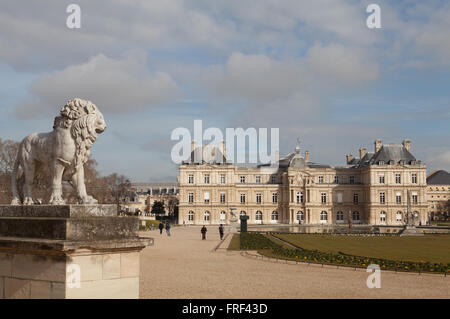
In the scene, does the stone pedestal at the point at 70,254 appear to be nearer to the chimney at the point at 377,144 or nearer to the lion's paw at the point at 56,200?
the lion's paw at the point at 56,200

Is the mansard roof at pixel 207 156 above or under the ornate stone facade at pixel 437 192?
above

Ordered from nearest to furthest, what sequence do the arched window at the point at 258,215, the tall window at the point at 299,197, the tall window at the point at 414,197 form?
the tall window at the point at 414,197, the tall window at the point at 299,197, the arched window at the point at 258,215

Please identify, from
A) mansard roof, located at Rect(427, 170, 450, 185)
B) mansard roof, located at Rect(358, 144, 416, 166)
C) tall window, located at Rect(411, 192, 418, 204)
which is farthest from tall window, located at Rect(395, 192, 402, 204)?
mansard roof, located at Rect(427, 170, 450, 185)

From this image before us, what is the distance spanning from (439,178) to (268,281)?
388ft

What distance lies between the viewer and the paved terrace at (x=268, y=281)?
418 inches

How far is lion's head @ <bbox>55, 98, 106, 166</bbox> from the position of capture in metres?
5.53

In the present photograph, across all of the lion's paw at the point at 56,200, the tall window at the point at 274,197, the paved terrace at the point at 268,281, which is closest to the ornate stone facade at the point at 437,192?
the tall window at the point at 274,197

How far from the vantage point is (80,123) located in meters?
5.52

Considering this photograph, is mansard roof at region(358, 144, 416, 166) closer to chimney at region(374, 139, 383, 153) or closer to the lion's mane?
chimney at region(374, 139, 383, 153)

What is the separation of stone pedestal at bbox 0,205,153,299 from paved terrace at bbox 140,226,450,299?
521 centimetres

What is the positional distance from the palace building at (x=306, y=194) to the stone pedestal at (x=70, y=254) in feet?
204

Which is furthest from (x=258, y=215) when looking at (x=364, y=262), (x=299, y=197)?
(x=364, y=262)

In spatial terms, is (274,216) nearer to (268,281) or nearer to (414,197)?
(414,197)

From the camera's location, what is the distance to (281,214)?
69500mm
